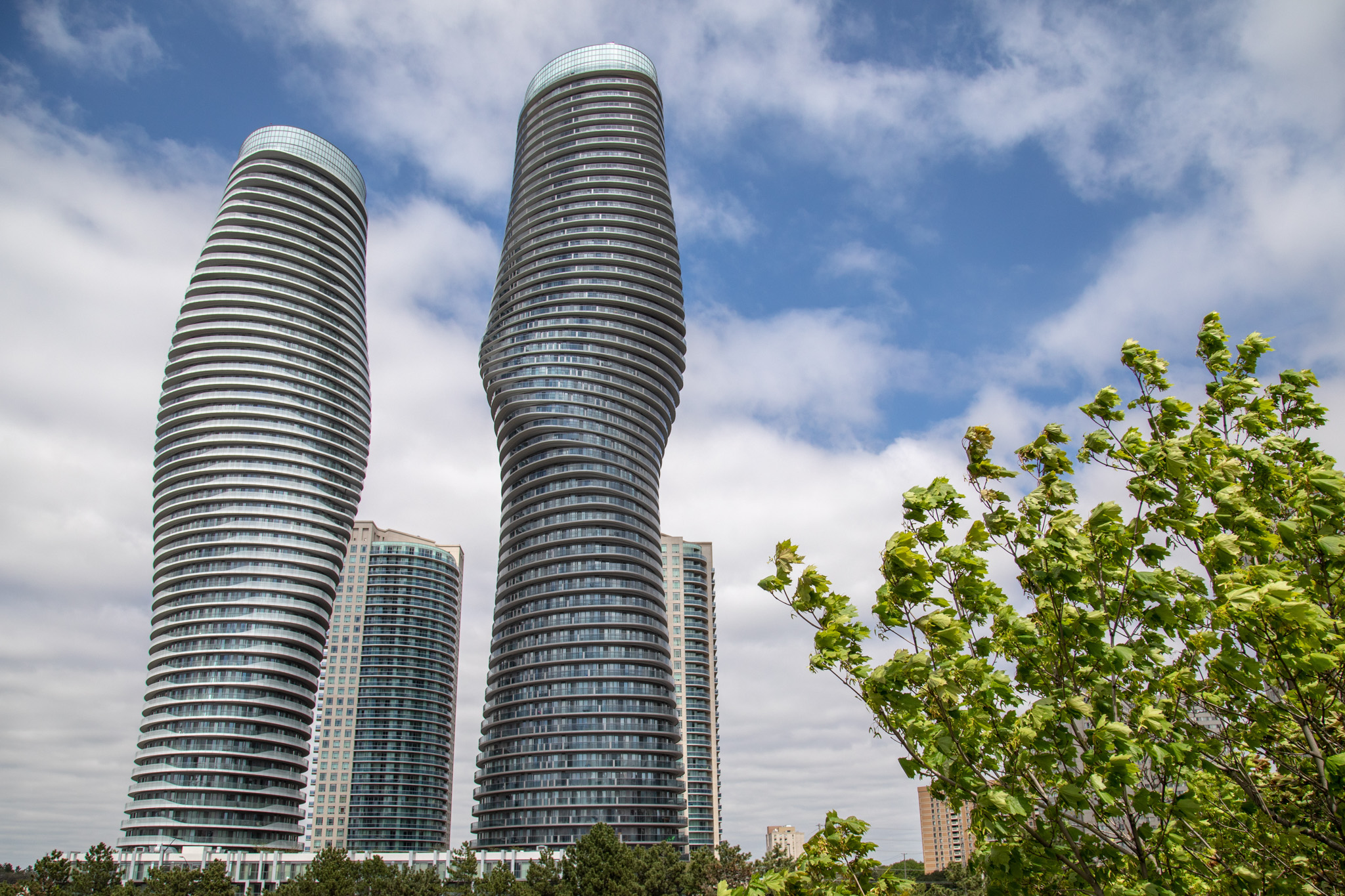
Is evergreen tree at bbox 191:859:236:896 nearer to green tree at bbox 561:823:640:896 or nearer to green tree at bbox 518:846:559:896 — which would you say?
green tree at bbox 518:846:559:896

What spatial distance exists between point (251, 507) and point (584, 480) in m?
49.8

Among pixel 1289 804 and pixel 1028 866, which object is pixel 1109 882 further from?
pixel 1289 804

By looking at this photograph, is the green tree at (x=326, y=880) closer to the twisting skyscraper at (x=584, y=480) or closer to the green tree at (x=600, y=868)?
the green tree at (x=600, y=868)

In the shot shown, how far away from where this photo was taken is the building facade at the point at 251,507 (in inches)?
5054

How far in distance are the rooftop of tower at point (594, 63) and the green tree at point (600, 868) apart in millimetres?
137735

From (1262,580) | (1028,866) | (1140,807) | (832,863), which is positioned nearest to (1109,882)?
(1028,866)

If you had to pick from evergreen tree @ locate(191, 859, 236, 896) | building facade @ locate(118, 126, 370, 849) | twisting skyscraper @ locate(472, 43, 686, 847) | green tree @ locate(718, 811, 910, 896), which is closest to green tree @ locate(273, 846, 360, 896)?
evergreen tree @ locate(191, 859, 236, 896)

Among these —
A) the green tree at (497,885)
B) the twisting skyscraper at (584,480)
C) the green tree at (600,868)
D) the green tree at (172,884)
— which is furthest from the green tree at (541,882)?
the twisting skyscraper at (584,480)

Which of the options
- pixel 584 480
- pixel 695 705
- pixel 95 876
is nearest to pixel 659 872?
pixel 95 876

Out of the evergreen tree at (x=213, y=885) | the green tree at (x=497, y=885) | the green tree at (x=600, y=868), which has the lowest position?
the green tree at (x=497, y=885)

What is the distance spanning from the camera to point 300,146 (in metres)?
161

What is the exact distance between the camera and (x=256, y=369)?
14212 centimetres

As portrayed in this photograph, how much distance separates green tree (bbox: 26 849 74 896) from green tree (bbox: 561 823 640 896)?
45.6m

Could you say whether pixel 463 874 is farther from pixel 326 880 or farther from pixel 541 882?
pixel 541 882
